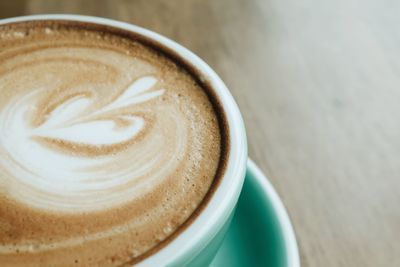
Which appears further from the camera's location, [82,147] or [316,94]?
[316,94]

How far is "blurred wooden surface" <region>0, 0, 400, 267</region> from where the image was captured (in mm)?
1051

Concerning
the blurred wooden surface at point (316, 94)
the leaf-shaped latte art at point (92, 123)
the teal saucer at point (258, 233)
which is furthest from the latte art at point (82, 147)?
the blurred wooden surface at point (316, 94)

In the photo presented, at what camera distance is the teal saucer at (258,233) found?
899mm

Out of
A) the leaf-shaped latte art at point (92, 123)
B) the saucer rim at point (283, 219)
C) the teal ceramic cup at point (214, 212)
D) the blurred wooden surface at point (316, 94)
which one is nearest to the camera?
the teal ceramic cup at point (214, 212)

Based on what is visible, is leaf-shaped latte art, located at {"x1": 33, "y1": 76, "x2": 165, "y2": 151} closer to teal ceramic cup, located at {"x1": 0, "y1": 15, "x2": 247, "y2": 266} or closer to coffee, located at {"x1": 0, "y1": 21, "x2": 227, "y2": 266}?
coffee, located at {"x1": 0, "y1": 21, "x2": 227, "y2": 266}

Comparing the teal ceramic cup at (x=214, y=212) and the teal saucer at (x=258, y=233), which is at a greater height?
the teal ceramic cup at (x=214, y=212)

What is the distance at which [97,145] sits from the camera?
76 cm

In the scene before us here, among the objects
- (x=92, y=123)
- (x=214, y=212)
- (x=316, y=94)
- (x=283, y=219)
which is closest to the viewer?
(x=214, y=212)

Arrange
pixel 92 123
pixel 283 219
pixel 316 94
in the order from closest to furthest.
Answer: pixel 92 123
pixel 283 219
pixel 316 94

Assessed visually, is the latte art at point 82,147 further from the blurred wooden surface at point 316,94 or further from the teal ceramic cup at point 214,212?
the blurred wooden surface at point 316,94

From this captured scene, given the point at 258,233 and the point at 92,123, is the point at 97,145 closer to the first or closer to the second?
the point at 92,123

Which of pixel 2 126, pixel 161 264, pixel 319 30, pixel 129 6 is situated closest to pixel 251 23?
pixel 319 30

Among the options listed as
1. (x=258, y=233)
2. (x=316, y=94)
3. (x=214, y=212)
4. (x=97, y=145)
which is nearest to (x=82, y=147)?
(x=97, y=145)

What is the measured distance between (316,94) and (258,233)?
1.65ft
